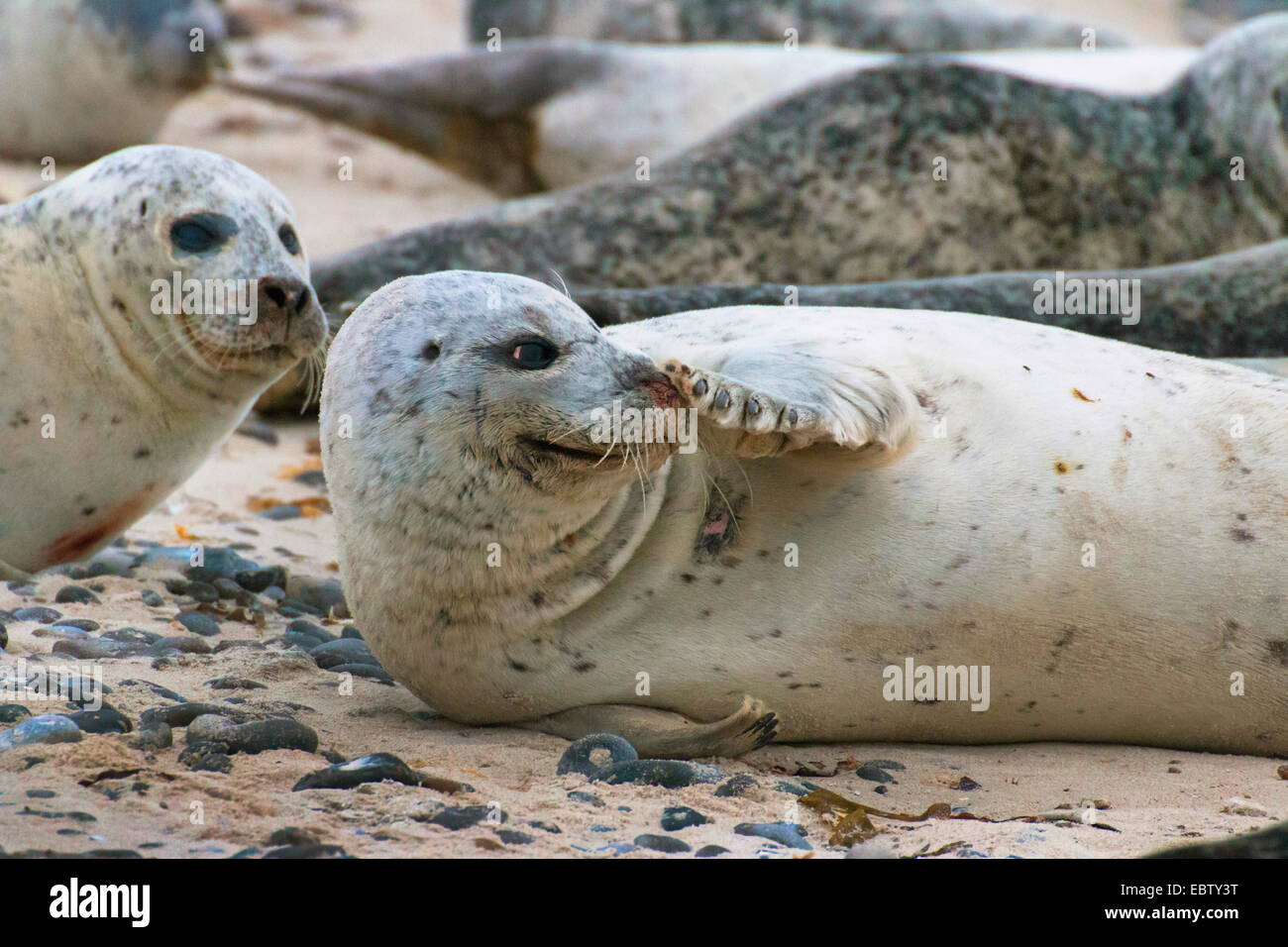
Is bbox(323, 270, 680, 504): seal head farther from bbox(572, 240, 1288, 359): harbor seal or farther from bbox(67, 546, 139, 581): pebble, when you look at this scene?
bbox(572, 240, 1288, 359): harbor seal

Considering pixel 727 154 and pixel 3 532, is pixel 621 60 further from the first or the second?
pixel 3 532

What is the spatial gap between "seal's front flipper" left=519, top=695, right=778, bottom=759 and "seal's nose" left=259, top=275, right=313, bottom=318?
108cm

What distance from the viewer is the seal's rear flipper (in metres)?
7.27

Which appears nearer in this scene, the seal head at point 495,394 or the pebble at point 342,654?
the seal head at point 495,394

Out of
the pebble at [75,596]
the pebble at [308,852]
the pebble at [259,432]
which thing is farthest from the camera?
the pebble at [259,432]

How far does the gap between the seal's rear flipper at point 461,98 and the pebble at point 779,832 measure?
17.9 ft

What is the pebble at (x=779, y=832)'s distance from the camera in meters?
2.35

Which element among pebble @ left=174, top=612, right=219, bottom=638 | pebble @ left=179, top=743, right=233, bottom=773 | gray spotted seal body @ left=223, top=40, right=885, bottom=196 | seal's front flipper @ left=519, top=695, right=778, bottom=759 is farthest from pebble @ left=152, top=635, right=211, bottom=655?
gray spotted seal body @ left=223, top=40, right=885, bottom=196

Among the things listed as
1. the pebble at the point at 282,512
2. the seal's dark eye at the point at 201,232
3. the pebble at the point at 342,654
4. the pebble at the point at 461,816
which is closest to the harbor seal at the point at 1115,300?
the pebble at the point at 282,512

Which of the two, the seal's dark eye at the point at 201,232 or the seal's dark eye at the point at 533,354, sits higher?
the seal's dark eye at the point at 201,232

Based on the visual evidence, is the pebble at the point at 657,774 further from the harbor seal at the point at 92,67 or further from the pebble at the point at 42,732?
the harbor seal at the point at 92,67

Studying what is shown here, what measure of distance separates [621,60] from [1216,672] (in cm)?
531

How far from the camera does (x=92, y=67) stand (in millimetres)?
7680

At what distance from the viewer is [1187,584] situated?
2840 mm
